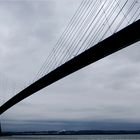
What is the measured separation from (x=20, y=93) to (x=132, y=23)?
43.2 ft

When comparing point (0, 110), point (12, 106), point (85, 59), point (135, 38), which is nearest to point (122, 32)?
point (135, 38)

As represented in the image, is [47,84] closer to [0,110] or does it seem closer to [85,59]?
[85,59]

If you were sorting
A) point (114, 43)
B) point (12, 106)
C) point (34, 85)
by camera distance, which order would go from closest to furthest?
1. point (114, 43)
2. point (34, 85)
3. point (12, 106)

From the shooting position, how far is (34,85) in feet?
54.9

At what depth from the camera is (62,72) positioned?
12891mm

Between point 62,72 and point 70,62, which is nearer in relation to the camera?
point 70,62

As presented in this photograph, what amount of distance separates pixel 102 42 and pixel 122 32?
3.62ft

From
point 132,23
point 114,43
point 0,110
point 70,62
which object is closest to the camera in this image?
point 132,23

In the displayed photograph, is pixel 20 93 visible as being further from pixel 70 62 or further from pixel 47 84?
pixel 70 62

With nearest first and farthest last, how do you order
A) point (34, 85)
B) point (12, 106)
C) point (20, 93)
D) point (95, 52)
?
point (95, 52), point (34, 85), point (20, 93), point (12, 106)

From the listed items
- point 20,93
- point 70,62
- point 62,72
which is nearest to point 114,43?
point 70,62

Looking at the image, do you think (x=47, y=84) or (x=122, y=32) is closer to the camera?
(x=122, y=32)

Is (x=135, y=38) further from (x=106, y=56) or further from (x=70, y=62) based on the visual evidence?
(x=70, y=62)

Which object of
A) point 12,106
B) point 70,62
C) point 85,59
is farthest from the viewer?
point 12,106
